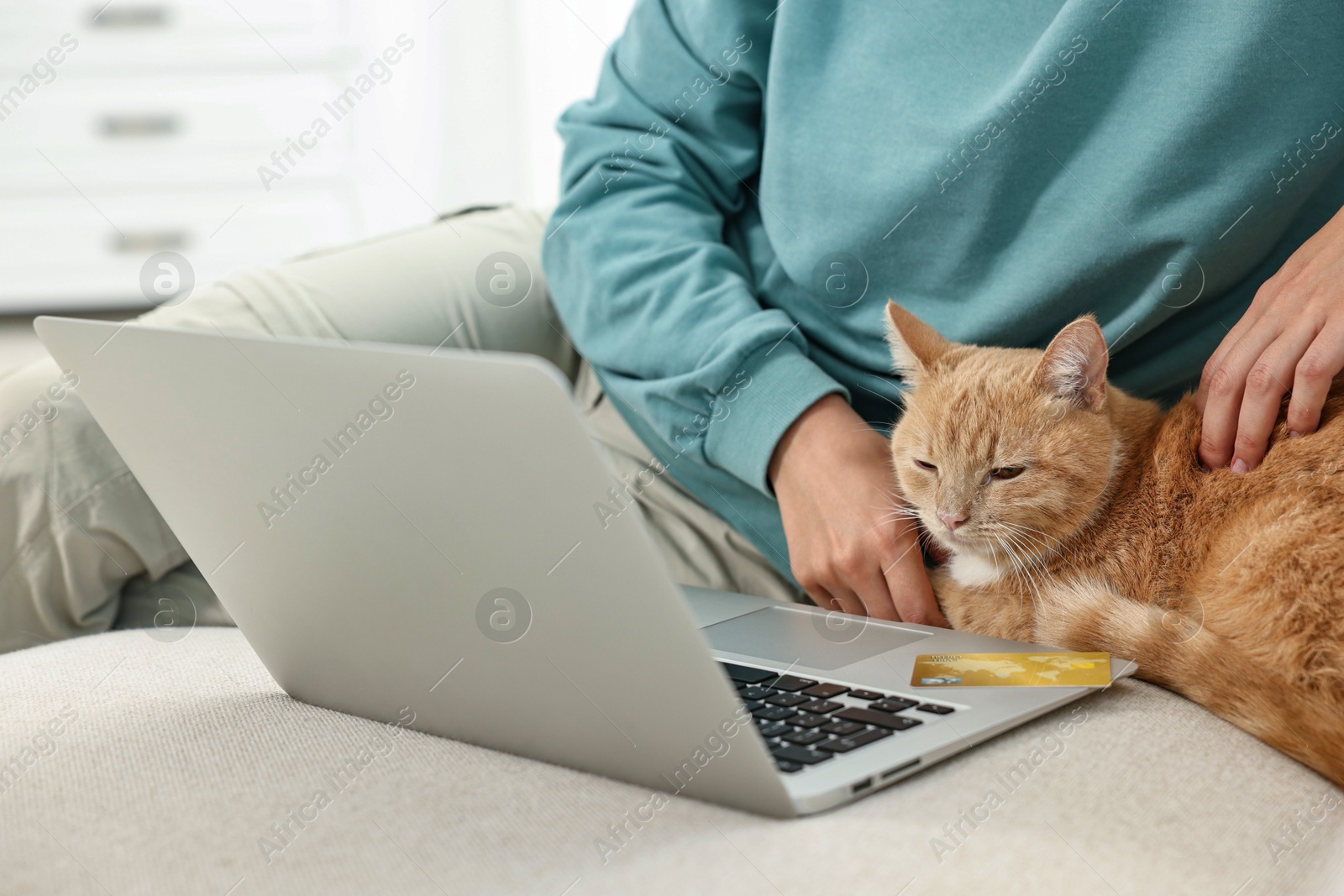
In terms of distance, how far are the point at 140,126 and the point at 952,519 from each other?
249cm

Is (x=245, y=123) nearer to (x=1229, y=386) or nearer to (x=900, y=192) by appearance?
(x=900, y=192)

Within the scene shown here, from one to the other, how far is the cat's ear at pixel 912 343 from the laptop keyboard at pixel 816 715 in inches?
16.7

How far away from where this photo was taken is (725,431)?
3.82ft

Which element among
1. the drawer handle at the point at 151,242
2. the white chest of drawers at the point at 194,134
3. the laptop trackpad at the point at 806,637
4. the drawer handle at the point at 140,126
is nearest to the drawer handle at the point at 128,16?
the white chest of drawers at the point at 194,134

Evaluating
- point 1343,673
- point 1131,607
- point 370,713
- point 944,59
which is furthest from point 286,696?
point 944,59

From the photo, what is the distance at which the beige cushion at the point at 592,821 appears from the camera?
542 mm

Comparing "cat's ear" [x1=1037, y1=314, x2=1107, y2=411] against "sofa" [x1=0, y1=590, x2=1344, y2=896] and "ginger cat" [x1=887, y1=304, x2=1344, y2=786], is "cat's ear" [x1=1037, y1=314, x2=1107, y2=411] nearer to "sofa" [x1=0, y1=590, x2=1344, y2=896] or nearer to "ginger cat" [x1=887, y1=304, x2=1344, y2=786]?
"ginger cat" [x1=887, y1=304, x2=1344, y2=786]

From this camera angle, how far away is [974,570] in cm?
106

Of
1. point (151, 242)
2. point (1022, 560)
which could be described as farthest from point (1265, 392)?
point (151, 242)

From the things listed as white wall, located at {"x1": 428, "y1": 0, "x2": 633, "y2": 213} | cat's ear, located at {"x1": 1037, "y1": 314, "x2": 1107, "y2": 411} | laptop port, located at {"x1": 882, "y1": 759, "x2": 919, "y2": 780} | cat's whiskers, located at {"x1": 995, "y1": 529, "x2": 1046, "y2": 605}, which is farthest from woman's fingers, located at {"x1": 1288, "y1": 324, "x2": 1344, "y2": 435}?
white wall, located at {"x1": 428, "y1": 0, "x2": 633, "y2": 213}

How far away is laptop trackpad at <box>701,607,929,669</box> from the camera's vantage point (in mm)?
859

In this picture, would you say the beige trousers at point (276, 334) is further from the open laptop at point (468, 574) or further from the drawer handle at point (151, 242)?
the drawer handle at point (151, 242)

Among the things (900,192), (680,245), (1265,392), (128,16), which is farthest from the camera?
(128,16)

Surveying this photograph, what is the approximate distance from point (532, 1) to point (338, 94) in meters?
0.58
